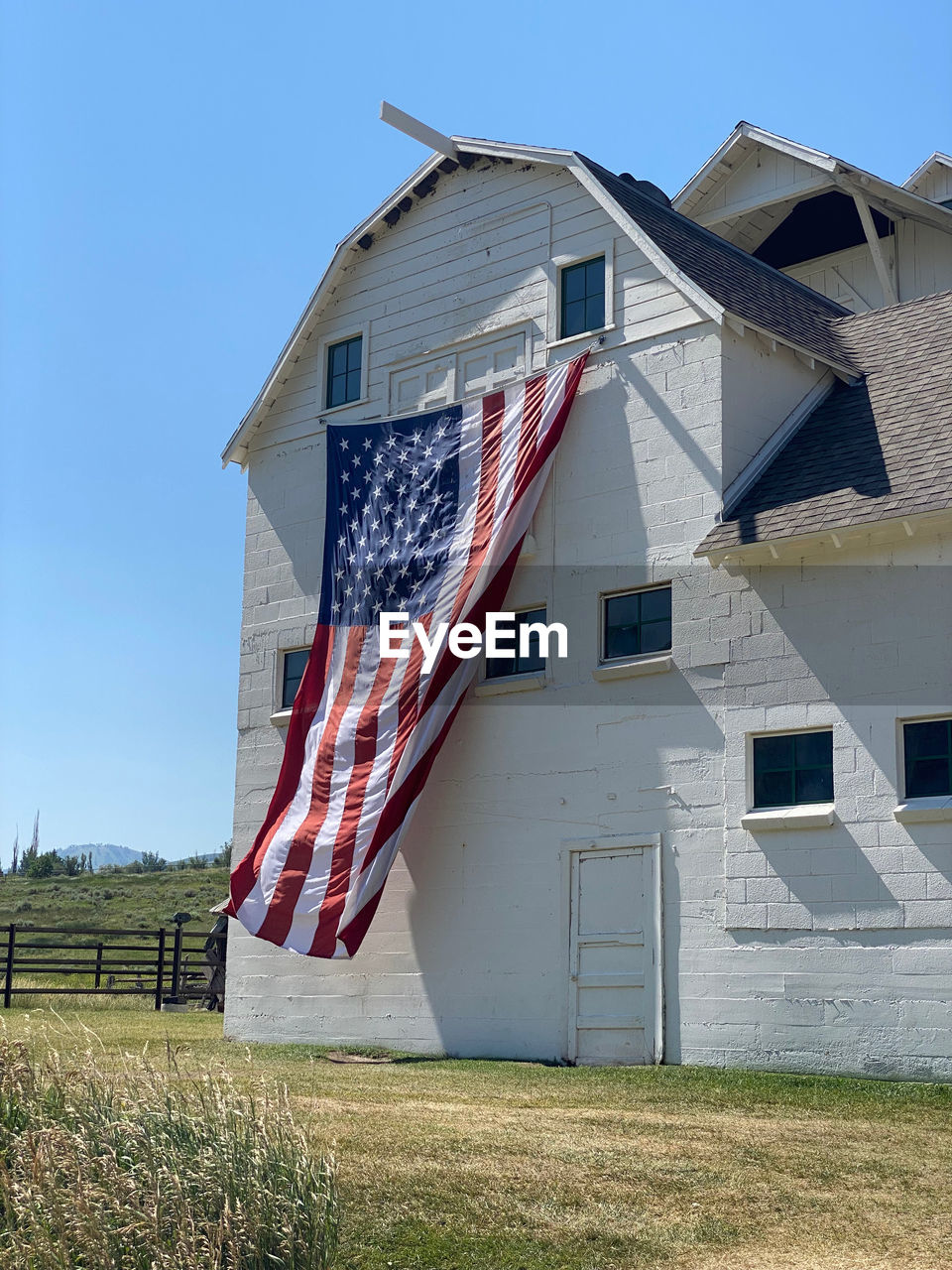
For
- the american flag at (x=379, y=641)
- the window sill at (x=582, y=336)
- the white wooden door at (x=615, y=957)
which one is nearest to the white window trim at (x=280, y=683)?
the american flag at (x=379, y=641)

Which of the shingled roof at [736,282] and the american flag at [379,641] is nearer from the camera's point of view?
the shingled roof at [736,282]

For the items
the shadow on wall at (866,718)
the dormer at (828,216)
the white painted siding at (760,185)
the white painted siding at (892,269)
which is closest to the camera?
the shadow on wall at (866,718)

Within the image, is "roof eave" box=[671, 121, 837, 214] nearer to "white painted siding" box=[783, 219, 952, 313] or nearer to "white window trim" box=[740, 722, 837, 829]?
"white painted siding" box=[783, 219, 952, 313]

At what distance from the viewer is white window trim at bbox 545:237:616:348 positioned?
685 inches

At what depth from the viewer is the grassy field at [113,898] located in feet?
182

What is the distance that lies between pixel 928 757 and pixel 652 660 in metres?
3.20

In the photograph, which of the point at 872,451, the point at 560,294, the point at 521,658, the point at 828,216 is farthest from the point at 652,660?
the point at 828,216

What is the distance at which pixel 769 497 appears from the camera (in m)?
15.6

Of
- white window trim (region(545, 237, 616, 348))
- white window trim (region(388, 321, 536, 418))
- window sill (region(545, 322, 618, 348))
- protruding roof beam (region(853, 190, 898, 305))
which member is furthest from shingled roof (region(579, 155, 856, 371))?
white window trim (region(388, 321, 536, 418))

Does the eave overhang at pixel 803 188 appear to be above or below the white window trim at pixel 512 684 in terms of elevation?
above

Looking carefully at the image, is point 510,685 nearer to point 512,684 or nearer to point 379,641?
point 512,684

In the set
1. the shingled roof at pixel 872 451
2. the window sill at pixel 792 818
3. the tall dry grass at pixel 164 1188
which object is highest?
the shingled roof at pixel 872 451

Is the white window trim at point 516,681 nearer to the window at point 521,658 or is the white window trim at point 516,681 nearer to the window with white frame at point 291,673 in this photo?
the window at point 521,658

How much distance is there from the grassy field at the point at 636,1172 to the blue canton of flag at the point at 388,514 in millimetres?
6520
